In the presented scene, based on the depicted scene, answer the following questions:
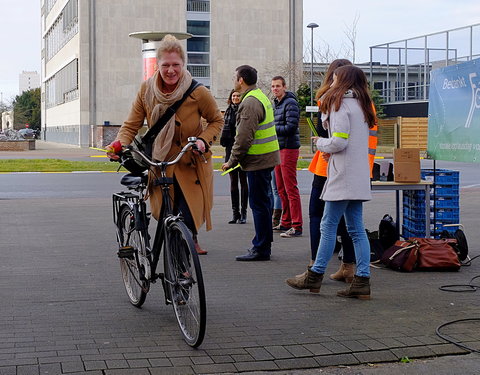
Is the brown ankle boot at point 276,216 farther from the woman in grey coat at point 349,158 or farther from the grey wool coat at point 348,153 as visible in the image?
the grey wool coat at point 348,153

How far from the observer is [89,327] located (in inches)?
Answer: 235

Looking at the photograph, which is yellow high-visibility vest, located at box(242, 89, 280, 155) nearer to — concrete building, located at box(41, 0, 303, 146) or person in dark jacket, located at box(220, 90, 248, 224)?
person in dark jacket, located at box(220, 90, 248, 224)

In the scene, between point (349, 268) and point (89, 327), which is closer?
point (89, 327)

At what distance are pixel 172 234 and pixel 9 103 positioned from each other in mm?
126248

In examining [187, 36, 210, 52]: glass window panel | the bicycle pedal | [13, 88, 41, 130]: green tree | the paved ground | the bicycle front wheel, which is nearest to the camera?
the paved ground

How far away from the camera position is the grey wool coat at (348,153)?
22.2 feet

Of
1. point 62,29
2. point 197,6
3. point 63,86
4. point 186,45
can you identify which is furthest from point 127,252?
point 62,29

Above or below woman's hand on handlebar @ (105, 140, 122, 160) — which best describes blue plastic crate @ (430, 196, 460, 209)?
Answer: below

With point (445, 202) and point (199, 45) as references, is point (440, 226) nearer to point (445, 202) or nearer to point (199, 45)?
point (445, 202)

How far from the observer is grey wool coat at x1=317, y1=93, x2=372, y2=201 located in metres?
6.77

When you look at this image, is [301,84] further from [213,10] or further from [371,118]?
[371,118]

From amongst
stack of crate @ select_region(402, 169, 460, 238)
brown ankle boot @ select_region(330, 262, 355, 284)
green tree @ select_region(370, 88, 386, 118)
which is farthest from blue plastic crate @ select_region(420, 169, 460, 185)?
green tree @ select_region(370, 88, 386, 118)

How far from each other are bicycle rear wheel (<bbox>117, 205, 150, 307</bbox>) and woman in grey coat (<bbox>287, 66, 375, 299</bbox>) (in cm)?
161

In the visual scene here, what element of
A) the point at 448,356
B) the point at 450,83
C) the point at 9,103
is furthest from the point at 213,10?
the point at 9,103
